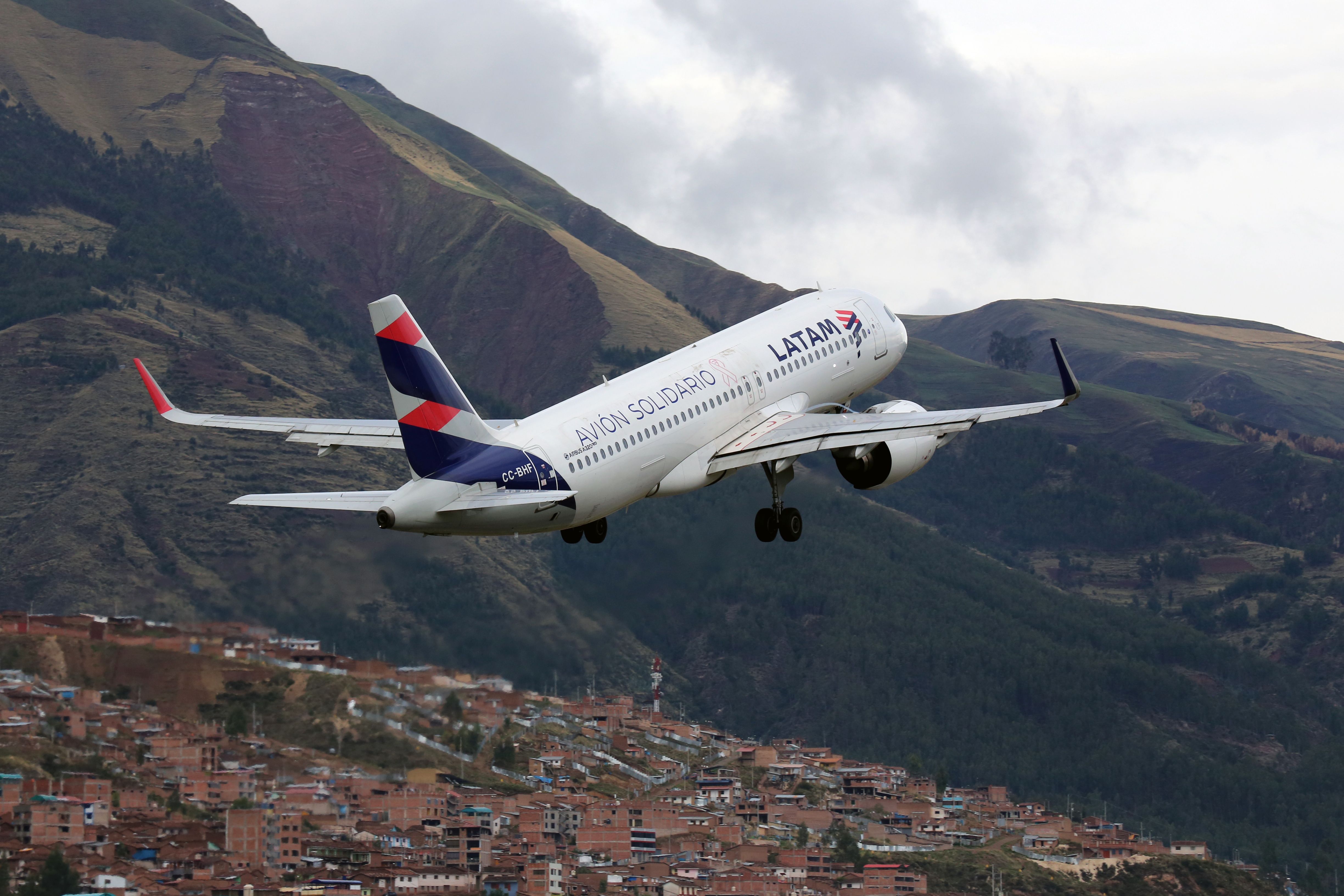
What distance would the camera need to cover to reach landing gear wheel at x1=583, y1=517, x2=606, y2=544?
55875 mm

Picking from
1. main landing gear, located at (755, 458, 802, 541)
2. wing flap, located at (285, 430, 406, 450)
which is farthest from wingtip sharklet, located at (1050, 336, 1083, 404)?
wing flap, located at (285, 430, 406, 450)

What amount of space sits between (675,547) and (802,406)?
8.21m

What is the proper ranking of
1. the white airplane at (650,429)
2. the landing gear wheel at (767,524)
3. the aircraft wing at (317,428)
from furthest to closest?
the landing gear wheel at (767,524) → the aircraft wing at (317,428) → the white airplane at (650,429)

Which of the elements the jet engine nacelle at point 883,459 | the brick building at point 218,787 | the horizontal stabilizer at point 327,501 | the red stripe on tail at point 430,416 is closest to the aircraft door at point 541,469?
the red stripe on tail at point 430,416

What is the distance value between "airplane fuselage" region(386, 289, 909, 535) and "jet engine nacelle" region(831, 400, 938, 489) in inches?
107

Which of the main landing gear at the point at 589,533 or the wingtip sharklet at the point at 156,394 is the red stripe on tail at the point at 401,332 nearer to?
the wingtip sharklet at the point at 156,394

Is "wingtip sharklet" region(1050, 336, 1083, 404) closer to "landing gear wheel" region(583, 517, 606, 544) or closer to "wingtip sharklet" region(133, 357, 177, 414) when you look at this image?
"landing gear wheel" region(583, 517, 606, 544)

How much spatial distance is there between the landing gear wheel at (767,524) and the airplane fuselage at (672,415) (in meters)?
3.07

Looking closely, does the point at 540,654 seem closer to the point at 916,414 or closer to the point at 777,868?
the point at 916,414

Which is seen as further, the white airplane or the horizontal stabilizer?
the white airplane

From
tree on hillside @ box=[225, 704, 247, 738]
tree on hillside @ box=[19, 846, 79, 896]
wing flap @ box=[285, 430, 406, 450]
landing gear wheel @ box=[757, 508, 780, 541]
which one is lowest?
tree on hillside @ box=[19, 846, 79, 896]

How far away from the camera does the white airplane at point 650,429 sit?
47562 mm

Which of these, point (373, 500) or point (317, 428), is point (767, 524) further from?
point (373, 500)

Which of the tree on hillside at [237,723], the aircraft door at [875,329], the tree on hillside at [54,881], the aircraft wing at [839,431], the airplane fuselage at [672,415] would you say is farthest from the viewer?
the tree on hillside at [237,723]
